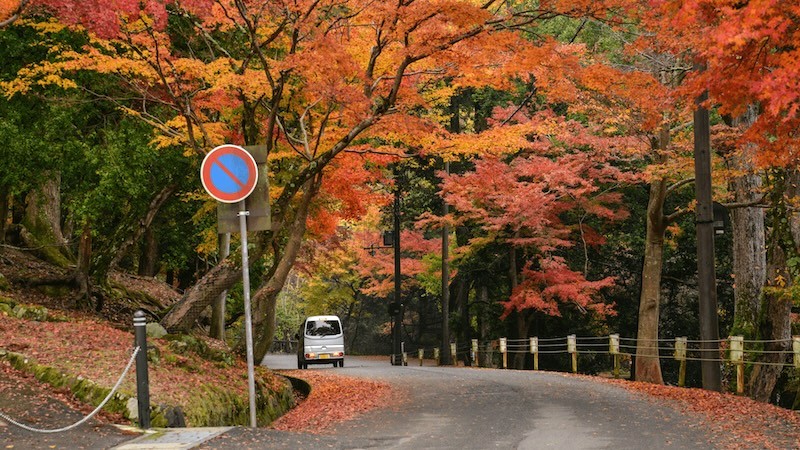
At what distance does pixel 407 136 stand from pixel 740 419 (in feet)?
30.5

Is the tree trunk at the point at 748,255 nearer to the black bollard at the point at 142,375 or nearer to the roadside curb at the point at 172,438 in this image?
the roadside curb at the point at 172,438

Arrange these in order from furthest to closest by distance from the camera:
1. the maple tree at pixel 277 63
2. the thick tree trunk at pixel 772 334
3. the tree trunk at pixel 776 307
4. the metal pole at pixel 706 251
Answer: the thick tree trunk at pixel 772 334 < the tree trunk at pixel 776 307 < the metal pole at pixel 706 251 < the maple tree at pixel 277 63

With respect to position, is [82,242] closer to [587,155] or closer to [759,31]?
[759,31]

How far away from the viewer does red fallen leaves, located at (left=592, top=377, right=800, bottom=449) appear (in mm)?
8586

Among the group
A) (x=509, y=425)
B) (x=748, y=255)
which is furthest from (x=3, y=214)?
(x=748, y=255)

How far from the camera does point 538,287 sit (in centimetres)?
2780

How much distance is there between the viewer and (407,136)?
17.6 meters

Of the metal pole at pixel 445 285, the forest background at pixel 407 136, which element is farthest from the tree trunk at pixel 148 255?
the metal pole at pixel 445 285

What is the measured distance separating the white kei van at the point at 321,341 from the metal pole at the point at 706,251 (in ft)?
63.5

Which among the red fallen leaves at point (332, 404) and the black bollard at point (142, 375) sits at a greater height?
the black bollard at point (142, 375)

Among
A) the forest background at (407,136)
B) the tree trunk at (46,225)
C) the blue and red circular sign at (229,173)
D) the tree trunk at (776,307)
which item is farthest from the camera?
the tree trunk at (46,225)

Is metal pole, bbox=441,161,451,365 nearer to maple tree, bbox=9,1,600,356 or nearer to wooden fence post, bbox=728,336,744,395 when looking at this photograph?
maple tree, bbox=9,1,600,356

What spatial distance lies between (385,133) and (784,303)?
9.21m

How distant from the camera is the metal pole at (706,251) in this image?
14.7 metres
